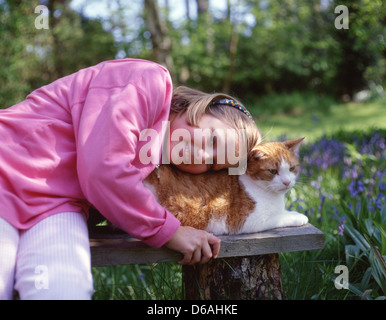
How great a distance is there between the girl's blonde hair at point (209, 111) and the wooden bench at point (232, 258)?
1.54 ft

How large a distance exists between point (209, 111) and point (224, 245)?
603 mm

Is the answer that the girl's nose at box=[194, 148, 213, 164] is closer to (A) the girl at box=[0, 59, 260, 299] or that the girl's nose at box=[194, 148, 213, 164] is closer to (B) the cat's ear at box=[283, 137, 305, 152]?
(A) the girl at box=[0, 59, 260, 299]

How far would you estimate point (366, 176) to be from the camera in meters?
3.20

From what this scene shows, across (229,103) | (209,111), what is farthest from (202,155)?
(229,103)

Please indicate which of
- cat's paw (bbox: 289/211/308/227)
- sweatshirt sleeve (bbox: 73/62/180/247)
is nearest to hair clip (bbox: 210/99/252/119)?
sweatshirt sleeve (bbox: 73/62/180/247)

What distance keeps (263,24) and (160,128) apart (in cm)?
1048

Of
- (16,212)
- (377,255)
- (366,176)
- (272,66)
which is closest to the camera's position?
(16,212)

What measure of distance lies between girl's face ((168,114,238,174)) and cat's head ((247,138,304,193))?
0.41 ft

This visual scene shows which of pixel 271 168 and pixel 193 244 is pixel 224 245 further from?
pixel 271 168

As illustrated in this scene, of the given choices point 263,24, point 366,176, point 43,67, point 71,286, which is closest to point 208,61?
point 263,24

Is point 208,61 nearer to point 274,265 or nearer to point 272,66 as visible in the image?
point 272,66

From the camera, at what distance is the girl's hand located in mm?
1505

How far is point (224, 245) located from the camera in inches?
63.4

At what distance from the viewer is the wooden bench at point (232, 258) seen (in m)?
1.56
